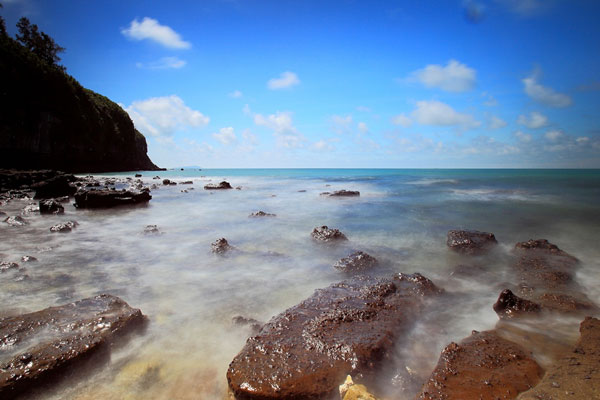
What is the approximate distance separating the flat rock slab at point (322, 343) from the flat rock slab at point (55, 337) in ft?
4.99

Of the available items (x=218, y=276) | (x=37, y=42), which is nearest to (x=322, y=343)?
(x=218, y=276)

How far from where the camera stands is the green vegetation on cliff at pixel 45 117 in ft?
104

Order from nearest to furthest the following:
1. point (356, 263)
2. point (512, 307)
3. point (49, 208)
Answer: point (512, 307) < point (356, 263) < point (49, 208)

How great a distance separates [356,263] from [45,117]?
156 ft

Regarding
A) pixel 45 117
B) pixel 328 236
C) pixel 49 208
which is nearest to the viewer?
pixel 328 236

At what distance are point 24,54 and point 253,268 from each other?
162ft

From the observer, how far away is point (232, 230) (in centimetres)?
908

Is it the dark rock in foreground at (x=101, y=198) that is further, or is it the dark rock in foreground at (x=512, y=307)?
the dark rock in foreground at (x=101, y=198)

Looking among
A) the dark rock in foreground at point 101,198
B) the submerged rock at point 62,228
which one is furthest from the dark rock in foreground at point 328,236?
the dark rock in foreground at point 101,198

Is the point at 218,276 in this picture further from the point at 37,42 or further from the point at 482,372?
the point at 37,42

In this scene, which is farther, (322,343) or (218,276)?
(218,276)

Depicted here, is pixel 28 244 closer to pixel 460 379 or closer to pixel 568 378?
pixel 460 379

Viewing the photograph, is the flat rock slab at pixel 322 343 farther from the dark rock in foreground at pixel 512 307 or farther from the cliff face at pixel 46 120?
the cliff face at pixel 46 120

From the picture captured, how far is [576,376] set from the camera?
7.72ft
